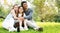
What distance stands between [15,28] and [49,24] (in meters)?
0.29

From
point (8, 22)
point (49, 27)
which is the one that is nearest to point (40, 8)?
point (49, 27)

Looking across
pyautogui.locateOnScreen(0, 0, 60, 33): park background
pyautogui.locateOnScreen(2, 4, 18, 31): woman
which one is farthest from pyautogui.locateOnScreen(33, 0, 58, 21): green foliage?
pyautogui.locateOnScreen(2, 4, 18, 31): woman

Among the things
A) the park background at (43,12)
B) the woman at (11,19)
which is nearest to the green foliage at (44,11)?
the park background at (43,12)

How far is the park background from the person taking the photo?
1826mm

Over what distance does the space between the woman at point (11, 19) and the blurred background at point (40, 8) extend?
3 cm

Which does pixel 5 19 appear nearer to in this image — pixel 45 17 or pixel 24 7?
pixel 24 7

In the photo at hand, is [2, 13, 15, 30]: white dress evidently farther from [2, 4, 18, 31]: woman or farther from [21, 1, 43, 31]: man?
[21, 1, 43, 31]: man

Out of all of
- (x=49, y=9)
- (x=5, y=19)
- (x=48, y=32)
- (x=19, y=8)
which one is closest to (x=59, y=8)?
(x=49, y=9)

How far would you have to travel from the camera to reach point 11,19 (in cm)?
182

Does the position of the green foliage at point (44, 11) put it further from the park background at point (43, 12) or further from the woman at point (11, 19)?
the woman at point (11, 19)

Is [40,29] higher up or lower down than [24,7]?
lower down

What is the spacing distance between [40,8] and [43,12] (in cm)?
4

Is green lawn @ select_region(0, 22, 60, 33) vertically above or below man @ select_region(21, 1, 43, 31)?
below

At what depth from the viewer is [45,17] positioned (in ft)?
6.04
